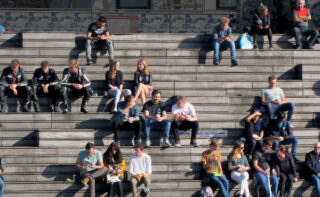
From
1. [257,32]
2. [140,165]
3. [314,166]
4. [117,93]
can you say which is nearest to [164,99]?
[117,93]

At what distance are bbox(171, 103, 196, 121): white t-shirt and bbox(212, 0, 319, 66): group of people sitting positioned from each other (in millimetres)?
2578

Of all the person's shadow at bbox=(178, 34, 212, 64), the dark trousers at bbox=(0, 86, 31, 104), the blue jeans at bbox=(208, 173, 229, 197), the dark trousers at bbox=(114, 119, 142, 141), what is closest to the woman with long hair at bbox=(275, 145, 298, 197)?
the blue jeans at bbox=(208, 173, 229, 197)

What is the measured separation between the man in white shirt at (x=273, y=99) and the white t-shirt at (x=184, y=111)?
1.96 meters

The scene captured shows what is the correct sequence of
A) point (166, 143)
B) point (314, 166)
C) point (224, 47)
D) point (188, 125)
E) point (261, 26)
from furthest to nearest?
point (261, 26) → point (224, 47) → point (188, 125) → point (166, 143) → point (314, 166)

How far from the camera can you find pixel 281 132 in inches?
848

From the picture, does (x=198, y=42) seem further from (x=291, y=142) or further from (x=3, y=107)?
(x=3, y=107)

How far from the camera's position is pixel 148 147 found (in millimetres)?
21141

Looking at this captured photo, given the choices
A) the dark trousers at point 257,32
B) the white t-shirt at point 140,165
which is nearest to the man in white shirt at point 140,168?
the white t-shirt at point 140,165

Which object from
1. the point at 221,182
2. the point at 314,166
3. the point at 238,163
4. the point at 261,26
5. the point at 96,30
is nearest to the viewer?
the point at 221,182

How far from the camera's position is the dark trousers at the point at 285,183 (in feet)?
67.7

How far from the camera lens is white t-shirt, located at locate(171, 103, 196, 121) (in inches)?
843

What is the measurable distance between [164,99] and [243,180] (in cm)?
353

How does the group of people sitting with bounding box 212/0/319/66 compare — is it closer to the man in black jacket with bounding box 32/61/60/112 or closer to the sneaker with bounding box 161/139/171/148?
the sneaker with bounding box 161/139/171/148

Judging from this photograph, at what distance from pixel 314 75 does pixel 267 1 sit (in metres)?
4.95
